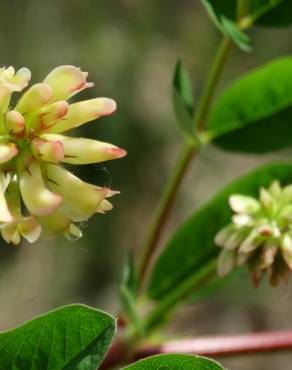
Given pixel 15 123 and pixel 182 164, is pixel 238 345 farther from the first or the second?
pixel 15 123

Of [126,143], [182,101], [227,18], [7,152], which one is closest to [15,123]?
[7,152]

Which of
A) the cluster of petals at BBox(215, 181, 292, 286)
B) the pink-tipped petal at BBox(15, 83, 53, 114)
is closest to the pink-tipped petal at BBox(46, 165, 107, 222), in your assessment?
the pink-tipped petal at BBox(15, 83, 53, 114)

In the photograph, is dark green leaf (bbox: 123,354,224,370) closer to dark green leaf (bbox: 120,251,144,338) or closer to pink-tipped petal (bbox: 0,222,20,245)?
pink-tipped petal (bbox: 0,222,20,245)

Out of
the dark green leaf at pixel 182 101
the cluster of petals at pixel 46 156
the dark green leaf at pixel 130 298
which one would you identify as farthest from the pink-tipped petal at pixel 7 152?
the dark green leaf at pixel 130 298

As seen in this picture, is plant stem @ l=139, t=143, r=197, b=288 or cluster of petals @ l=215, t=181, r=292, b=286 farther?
plant stem @ l=139, t=143, r=197, b=288

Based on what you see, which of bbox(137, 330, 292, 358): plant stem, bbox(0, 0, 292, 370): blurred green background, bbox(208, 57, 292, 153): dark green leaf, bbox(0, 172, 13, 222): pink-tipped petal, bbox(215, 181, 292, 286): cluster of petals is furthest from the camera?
bbox(0, 0, 292, 370): blurred green background

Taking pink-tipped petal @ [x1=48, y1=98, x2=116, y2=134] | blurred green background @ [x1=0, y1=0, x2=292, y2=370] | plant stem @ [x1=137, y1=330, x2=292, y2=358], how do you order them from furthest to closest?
blurred green background @ [x1=0, y1=0, x2=292, y2=370], plant stem @ [x1=137, y1=330, x2=292, y2=358], pink-tipped petal @ [x1=48, y1=98, x2=116, y2=134]

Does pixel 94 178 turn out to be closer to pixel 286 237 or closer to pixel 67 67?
pixel 286 237

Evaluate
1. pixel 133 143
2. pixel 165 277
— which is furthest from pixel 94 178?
pixel 165 277
